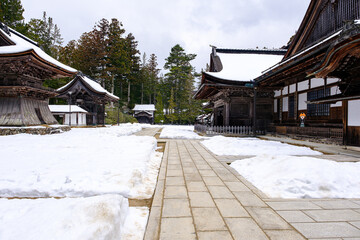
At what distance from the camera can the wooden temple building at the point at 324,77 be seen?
580 cm

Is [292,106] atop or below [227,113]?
atop

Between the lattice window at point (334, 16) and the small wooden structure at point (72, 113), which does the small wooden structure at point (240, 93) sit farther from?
the small wooden structure at point (72, 113)

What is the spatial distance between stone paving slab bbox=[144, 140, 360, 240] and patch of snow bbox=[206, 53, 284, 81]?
1021cm

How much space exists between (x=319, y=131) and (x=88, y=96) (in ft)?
81.2

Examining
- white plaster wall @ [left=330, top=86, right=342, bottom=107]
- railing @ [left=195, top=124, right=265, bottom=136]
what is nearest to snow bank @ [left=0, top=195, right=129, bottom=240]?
white plaster wall @ [left=330, top=86, right=342, bottom=107]

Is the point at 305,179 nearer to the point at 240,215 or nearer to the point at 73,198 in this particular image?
the point at 240,215

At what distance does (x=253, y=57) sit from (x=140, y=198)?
1818cm

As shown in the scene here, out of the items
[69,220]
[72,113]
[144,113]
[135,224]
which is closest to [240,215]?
[135,224]

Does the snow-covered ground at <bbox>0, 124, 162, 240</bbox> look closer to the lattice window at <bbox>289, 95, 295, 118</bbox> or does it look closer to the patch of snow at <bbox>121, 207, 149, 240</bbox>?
the patch of snow at <bbox>121, 207, 149, 240</bbox>

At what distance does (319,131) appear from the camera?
8055mm

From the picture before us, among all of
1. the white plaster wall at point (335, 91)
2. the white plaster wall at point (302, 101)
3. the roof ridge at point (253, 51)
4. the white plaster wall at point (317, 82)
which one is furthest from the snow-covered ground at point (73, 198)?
the roof ridge at point (253, 51)

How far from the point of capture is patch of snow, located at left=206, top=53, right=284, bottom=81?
1271 cm

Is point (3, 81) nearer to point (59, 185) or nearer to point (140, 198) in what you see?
point (59, 185)

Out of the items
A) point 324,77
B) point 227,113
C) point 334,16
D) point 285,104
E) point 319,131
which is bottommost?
point 319,131
